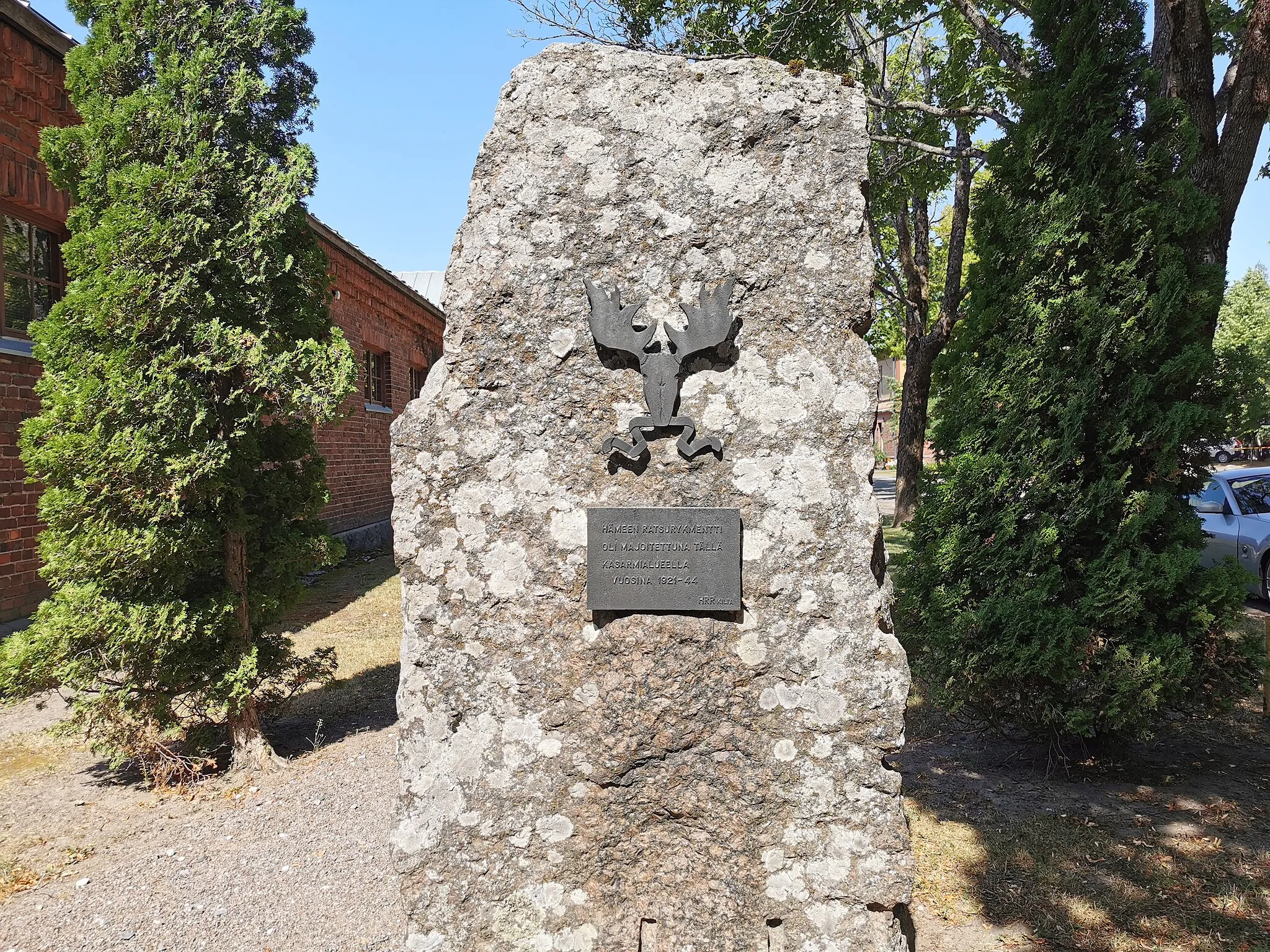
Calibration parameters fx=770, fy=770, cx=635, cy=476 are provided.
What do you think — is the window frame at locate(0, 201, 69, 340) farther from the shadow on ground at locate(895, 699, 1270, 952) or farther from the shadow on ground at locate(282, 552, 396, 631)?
the shadow on ground at locate(895, 699, 1270, 952)

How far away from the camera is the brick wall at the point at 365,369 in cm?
1130

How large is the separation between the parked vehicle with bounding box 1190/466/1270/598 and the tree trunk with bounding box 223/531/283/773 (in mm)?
9591

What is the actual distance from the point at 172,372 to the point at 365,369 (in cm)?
856

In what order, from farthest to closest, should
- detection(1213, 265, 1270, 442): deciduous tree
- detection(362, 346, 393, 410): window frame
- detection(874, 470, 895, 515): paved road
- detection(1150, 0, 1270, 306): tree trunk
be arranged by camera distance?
detection(1213, 265, 1270, 442): deciduous tree
detection(874, 470, 895, 515): paved road
detection(362, 346, 393, 410): window frame
detection(1150, 0, 1270, 306): tree trunk

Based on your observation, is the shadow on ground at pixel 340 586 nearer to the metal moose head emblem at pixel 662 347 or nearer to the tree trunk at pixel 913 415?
the metal moose head emblem at pixel 662 347

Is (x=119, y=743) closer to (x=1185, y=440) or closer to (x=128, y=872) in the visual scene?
(x=128, y=872)

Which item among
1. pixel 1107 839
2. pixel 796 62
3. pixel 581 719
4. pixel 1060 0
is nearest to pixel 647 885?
pixel 581 719

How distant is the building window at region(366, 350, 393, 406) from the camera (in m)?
13.6

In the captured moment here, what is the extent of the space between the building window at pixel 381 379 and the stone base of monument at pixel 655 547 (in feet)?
37.4

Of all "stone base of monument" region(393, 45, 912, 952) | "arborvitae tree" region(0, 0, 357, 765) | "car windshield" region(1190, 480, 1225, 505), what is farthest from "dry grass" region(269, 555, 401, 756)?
"car windshield" region(1190, 480, 1225, 505)

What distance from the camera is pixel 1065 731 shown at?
173 inches

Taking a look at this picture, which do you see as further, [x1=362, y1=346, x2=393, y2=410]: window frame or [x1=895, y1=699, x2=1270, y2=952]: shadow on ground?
[x1=362, y1=346, x2=393, y2=410]: window frame

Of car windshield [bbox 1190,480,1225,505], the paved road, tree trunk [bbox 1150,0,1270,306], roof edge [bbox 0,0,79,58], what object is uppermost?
roof edge [bbox 0,0,79,58]

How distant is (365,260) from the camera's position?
11617mm
